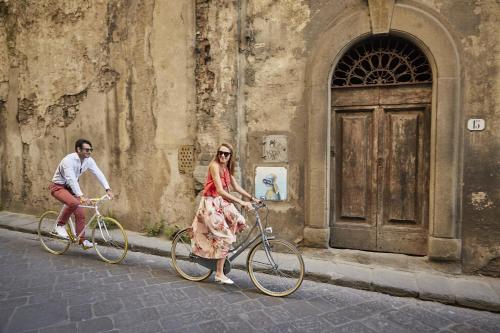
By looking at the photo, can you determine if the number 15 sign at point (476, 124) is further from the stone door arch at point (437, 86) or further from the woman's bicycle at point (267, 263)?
the woman's bicycle at point (267, 263)

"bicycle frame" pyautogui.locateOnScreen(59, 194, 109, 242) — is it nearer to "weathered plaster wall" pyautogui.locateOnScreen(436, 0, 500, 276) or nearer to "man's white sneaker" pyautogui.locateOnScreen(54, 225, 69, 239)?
"man's white sneaker" pyautogui.locateOnScreen(54, 225, 69, 239)

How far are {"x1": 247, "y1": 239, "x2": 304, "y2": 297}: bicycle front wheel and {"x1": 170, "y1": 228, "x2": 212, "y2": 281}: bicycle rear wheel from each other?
680mm

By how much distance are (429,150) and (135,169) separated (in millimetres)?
5412

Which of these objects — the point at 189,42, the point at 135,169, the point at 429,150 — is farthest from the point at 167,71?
the point at 429,150

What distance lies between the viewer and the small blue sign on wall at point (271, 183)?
6.03 meters

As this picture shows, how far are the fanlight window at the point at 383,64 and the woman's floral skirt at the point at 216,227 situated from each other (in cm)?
276

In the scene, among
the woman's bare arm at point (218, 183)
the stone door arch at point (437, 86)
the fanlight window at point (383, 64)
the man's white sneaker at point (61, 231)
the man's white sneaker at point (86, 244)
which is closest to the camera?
the woman's bare arm at point (218, 183)

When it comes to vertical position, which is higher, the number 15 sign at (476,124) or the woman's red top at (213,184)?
the number 15 sign at (476,124)

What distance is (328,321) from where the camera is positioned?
365 centimetres

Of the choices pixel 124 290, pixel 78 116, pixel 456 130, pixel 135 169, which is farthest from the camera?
pixel 78 116

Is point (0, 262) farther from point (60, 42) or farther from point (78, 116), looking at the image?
point (60, 42)

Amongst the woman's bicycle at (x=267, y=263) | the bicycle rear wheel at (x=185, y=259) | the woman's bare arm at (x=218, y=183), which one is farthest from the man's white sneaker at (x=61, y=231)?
the woman's bare arm at (x=218, y=183)

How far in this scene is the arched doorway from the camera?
543 cm

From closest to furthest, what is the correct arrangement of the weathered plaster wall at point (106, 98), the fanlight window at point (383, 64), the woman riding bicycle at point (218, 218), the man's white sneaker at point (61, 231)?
the woman riding bicycle at point (218, 218) → the fanlight window at point (383, 64) → the man's white sneaker at point (61, 231) → the weathered plaster wall at point (106, 98)
